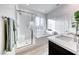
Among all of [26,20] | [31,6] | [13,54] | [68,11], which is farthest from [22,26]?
[68,11]

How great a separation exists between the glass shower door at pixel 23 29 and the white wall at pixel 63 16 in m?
0.34

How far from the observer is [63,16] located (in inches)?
52.2

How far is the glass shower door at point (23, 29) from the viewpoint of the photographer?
1.29 m

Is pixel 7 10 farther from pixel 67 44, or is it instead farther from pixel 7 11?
Answer: pixel 67 44

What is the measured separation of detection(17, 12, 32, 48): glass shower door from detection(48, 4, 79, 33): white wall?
34 centimetres

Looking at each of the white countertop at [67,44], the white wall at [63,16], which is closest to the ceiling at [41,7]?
the white wall at [63,16]

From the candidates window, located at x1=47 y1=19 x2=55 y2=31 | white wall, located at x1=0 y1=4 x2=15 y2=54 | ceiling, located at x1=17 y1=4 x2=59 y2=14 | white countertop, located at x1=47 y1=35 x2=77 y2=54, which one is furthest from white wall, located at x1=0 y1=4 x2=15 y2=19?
white countertop, located at x1=47 y1=35 x2=77 y2=54

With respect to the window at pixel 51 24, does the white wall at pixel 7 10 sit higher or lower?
higher

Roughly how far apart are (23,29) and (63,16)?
622 millimetres

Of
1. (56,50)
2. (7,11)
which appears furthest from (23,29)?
(56,50)

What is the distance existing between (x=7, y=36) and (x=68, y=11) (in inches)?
37.5

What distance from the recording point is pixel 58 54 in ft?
4.21

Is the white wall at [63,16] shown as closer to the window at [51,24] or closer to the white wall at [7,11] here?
the window at [51,24]

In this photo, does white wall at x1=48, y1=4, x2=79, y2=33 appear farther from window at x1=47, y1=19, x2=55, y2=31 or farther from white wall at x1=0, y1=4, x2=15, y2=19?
white wall at x1=0, y1=4, x2=15, y2=19
